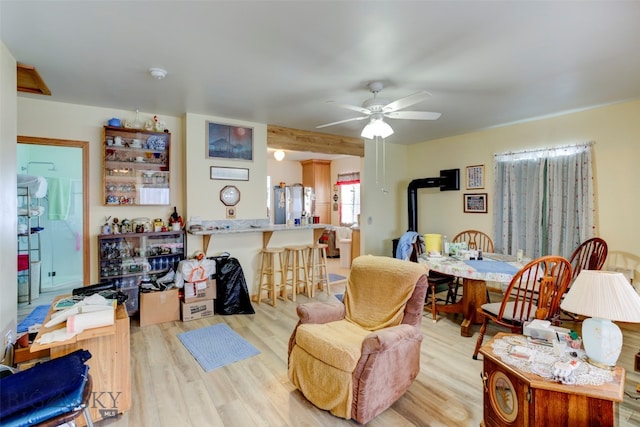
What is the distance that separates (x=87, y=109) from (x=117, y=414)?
10.7ft

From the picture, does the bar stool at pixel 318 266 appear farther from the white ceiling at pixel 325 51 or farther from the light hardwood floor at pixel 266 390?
the white ceiling at pixel 325 51

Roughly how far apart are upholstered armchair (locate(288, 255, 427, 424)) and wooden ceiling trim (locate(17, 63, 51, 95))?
294 cm

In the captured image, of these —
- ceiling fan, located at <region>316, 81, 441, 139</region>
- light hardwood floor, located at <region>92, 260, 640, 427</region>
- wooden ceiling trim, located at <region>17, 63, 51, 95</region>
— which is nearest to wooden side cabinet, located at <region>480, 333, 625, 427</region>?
light hardwood floor, located at <region>92, 260, 640, 427</region>

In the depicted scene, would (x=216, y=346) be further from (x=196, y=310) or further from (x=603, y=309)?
(x=603, y=309)

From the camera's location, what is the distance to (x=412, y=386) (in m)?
2.36

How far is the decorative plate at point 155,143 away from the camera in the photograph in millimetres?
3877

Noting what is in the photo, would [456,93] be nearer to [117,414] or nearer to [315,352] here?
[315,352]

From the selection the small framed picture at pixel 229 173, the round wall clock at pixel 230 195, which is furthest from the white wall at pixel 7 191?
the round wall clock at pixel 230 195

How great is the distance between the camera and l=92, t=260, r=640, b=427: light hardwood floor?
2.00m

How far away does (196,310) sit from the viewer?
371cm

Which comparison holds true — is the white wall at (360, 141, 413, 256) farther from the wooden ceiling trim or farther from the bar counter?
the wooden ceiling trim

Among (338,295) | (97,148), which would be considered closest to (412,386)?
(338,295)

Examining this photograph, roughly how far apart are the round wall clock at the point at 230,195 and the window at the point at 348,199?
12.8ft

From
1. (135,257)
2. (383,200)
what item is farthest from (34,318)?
(383,200)
